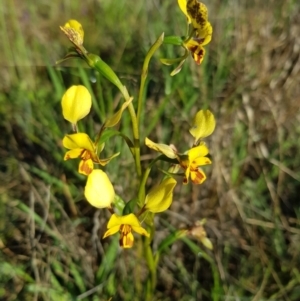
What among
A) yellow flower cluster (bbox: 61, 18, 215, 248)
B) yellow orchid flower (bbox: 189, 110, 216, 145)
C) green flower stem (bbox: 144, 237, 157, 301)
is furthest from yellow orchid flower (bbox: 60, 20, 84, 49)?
green flower stem (bbox: 144, 237, 157, 301)

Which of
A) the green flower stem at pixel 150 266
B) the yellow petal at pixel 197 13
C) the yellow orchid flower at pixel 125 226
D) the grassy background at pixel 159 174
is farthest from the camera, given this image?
the grassy background at pixel 159 174

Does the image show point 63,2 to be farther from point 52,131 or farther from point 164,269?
point 164,269

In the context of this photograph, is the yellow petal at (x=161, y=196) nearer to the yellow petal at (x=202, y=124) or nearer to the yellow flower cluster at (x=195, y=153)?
the yellow flower cluster at (x=195, y=153)

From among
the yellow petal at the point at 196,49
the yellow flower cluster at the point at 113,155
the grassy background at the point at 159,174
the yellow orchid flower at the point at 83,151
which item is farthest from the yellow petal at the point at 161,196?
the grassy background at the point at 159,174

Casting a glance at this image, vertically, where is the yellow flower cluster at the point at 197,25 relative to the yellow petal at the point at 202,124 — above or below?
above

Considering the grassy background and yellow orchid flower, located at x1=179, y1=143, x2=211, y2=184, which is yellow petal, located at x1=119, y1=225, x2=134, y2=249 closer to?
yellow orchid flower, located at x1=179, y1=143, x2=211, y2=184

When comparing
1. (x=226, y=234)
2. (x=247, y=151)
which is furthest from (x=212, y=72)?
(x=226, y=234)
